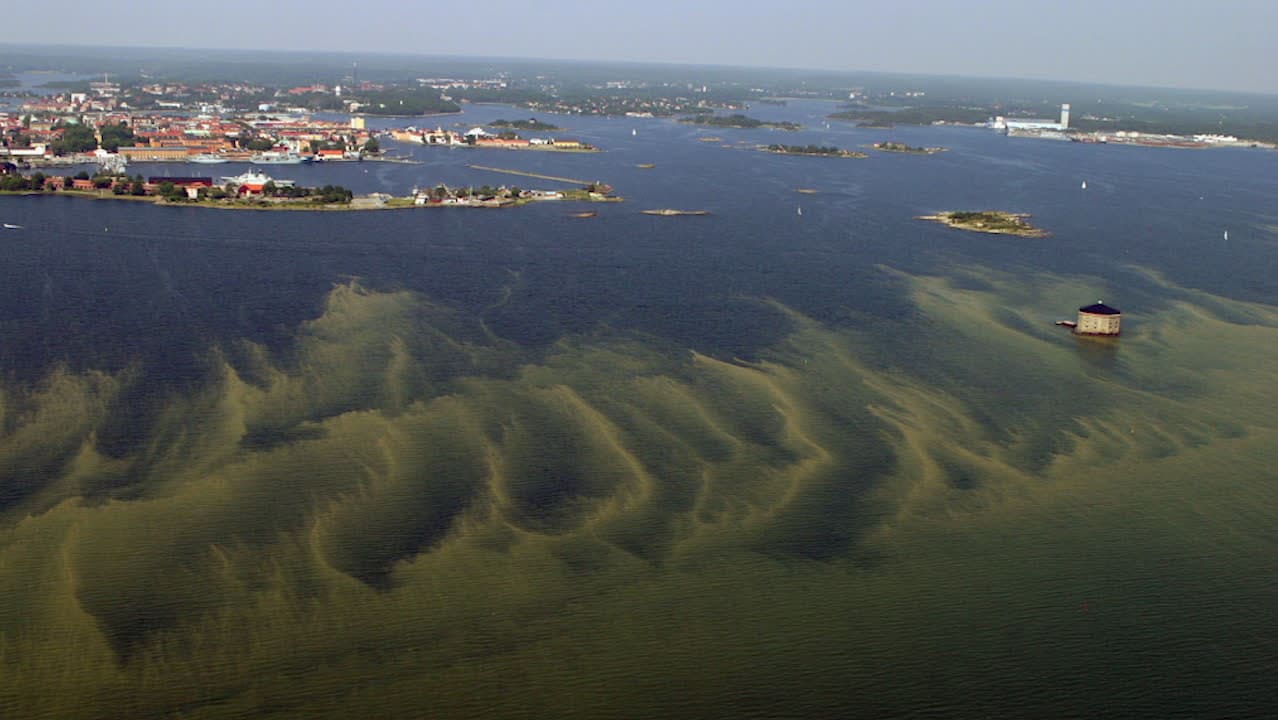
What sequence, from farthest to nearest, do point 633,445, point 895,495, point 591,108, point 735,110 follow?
point 735,110
point 591,108
point 633,445
point 895,495

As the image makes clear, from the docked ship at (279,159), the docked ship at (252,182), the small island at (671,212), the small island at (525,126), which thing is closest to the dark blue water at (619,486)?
the small island at (671,212)

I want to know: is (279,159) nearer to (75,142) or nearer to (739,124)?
(75,142)

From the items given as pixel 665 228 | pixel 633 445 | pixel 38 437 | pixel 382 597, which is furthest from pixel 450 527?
pixel 665 228

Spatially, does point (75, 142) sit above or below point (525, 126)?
below

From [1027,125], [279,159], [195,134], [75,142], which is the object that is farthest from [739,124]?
[75,142]

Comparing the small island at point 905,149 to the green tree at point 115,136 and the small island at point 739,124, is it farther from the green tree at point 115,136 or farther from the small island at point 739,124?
the green tree at point 115,136

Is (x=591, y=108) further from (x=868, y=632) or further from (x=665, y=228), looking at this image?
(x=868, y=632)
